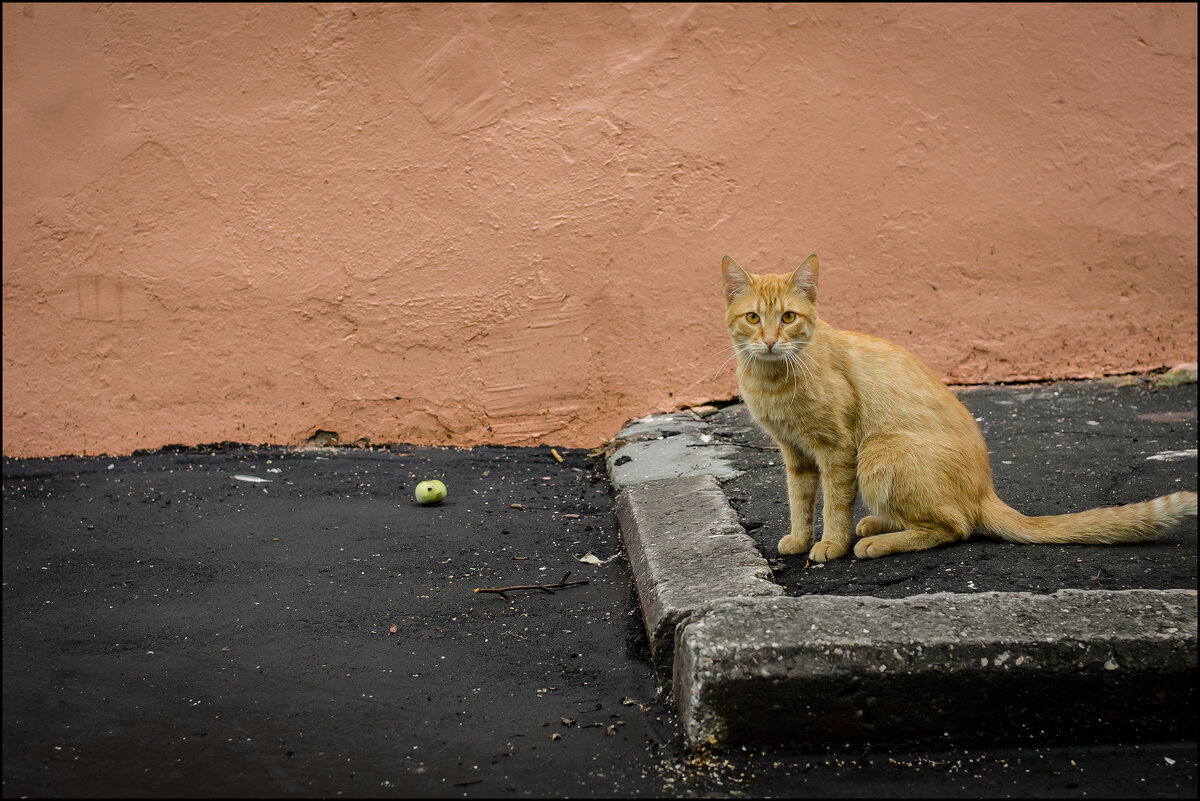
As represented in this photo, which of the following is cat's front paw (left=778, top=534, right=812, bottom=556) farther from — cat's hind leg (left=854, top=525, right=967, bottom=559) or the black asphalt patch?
cat's hind leg (left=854, top=525, right=967, bottom=559)

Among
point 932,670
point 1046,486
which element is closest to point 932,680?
point 932,670

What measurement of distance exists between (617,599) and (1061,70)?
4.23m

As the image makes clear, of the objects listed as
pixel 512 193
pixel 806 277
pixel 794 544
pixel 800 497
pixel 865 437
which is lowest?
pixel 794 544

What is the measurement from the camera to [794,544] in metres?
2.90

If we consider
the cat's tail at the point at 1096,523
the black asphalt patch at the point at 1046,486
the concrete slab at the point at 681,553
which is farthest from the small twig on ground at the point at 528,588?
the cat's tail at the point at 1096,523

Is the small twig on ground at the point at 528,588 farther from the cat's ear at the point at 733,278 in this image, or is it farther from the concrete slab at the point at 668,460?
the cat's ear at the point at 733,278

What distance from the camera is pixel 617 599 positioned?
304 cm

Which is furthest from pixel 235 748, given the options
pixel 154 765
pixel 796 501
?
pixel 796 501

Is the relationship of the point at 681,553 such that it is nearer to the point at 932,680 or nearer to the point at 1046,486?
the point at 932,680

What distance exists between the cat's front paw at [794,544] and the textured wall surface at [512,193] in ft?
7.77

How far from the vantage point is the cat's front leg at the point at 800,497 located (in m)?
2.91

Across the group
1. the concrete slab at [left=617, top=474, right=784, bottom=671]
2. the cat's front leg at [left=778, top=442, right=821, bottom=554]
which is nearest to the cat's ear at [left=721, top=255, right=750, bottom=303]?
the cat's front leg at [left=778, top=442, right=821, bottom=554]

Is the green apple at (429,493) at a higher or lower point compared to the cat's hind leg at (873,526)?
lower

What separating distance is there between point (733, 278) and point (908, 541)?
0.98 meters
